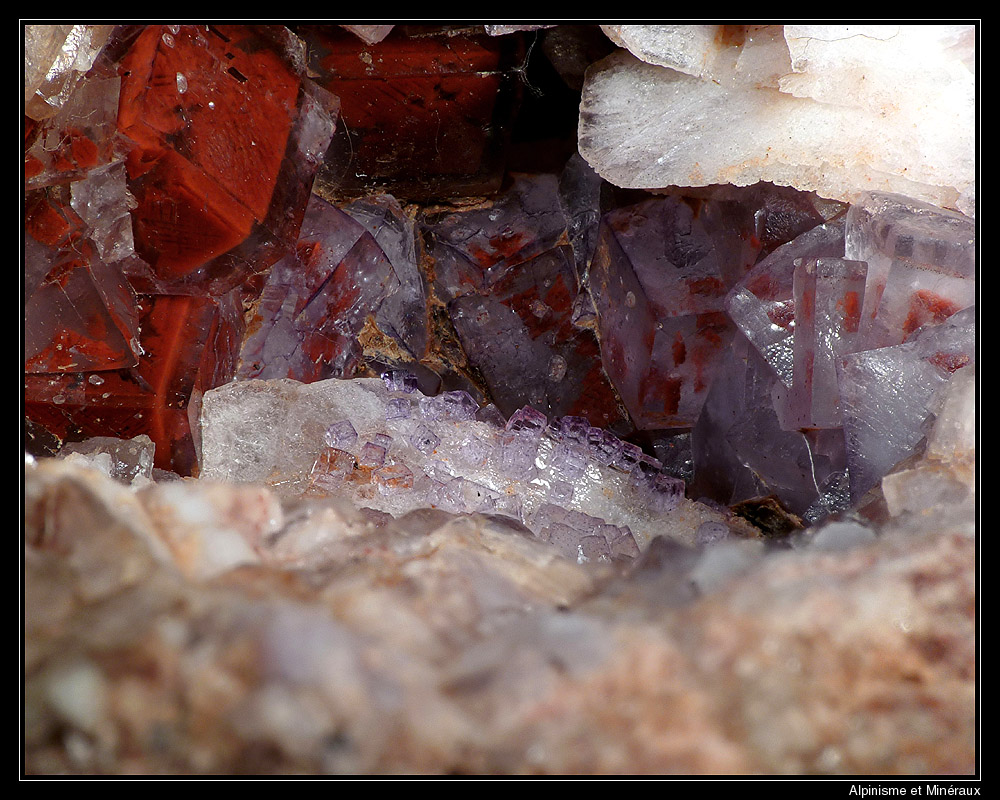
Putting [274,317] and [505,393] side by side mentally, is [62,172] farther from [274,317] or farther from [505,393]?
[505,393]

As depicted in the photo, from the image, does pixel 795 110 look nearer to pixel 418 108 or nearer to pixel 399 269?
pixel 418 108

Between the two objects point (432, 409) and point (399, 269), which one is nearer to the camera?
point (432, 409)

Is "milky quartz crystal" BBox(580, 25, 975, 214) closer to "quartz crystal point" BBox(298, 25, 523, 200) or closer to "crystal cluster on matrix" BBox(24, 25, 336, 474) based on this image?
"quartz crystal point" BBox(298, 25, 523, 200)

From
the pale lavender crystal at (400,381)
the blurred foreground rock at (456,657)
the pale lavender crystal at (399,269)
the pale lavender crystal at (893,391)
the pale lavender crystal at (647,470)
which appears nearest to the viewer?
the blurred foreground rock at (456,657)

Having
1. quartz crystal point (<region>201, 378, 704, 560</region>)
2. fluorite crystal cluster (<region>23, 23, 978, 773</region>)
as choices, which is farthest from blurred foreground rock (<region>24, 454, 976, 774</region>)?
quartz crystal point (<region>201, 378, 704, 560</region>)

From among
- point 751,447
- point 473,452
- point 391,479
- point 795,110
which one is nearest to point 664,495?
point 751,447

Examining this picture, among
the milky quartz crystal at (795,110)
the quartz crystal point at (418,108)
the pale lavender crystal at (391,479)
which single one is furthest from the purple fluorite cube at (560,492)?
the quartz crystal point at (418,108)

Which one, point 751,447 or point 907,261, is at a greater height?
point 907,261

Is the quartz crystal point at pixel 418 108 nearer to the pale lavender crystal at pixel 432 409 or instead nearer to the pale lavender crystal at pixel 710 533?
the pale lavender crystal at pixel 432 409
